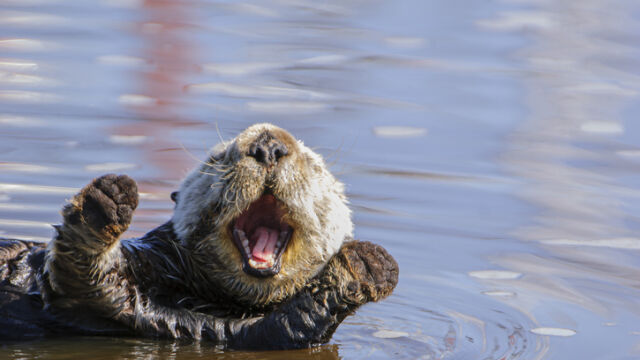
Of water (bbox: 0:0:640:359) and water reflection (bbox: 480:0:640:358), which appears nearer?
water (bbox: 0:0:640:359)

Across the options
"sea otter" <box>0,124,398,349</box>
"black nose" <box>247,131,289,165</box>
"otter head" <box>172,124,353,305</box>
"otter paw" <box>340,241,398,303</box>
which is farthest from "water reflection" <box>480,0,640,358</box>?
"black nose" <box>247,131,289,165</box>

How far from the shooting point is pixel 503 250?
6.76 meters

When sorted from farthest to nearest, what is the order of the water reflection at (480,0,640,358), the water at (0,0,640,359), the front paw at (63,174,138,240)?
the water reflection at (480,0,640,358)
the water at (0,0,640,359)
the front paw at (63,174,138,240)

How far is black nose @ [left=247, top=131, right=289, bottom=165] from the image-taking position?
477 centimetres

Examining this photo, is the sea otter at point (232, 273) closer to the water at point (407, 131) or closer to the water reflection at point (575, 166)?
the water at point (407, 131)

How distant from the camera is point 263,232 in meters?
4.94

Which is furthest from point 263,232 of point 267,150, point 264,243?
point 267,150

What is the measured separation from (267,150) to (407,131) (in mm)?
4262

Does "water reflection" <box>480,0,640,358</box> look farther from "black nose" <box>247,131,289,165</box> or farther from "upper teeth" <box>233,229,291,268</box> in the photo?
"black nose" <box>247,131,289,165</box>

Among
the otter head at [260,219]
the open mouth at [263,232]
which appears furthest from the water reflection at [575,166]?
the open mouth at [263,232]

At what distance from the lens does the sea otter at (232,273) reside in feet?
15.7

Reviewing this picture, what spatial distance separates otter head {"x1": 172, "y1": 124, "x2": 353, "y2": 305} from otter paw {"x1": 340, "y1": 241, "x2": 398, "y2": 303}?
0.23m

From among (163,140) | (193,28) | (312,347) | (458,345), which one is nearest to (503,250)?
(458,345)

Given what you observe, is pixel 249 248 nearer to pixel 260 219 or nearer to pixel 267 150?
pixel 260 219
